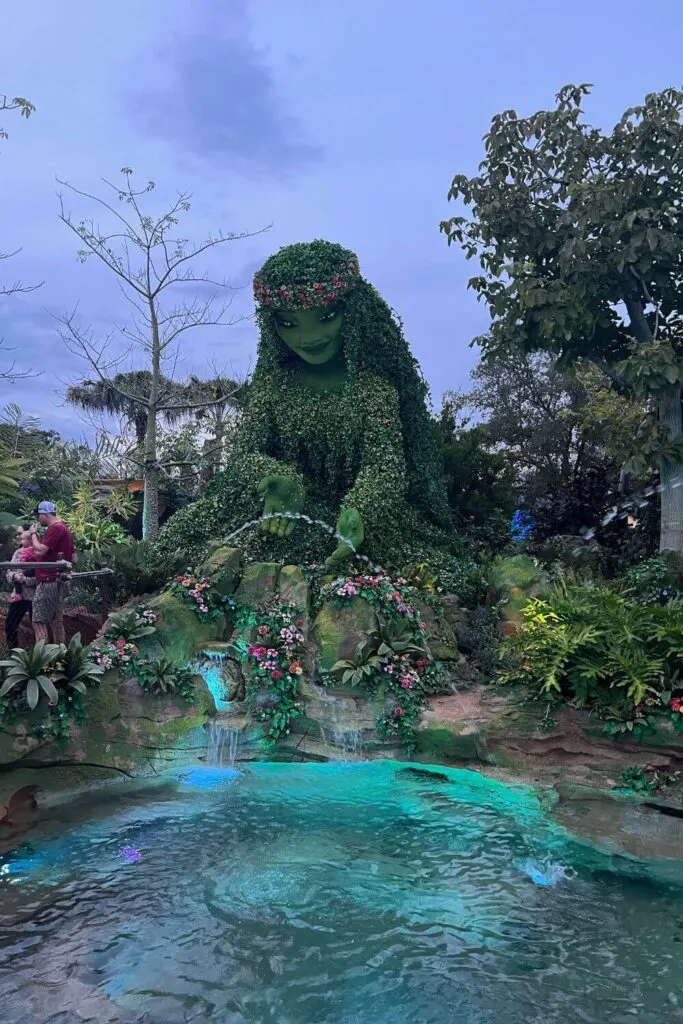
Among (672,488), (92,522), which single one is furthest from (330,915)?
(92,522)

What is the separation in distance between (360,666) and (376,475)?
2.45 meters

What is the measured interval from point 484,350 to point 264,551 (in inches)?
155

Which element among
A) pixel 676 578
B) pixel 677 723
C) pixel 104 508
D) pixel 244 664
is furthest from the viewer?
pixel 104 508

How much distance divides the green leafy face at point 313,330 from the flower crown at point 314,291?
0.12 metres

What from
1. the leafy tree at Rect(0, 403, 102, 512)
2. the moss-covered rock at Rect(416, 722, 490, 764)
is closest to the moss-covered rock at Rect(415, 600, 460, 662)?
the moss-covered rock at Rect(416, 722, 490, 764)

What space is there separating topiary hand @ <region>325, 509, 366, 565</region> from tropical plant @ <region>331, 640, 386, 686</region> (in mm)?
1061

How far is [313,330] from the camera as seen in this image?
28.2 feet

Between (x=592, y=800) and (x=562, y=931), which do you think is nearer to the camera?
(x=562, y=931)

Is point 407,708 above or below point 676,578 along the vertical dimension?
below

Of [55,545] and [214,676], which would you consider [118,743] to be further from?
[55,545]

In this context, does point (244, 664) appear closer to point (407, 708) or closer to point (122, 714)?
point (122, 714)

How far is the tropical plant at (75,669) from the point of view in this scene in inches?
218

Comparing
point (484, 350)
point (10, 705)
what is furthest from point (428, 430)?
point (10, 705)

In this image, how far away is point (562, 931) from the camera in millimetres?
3883
